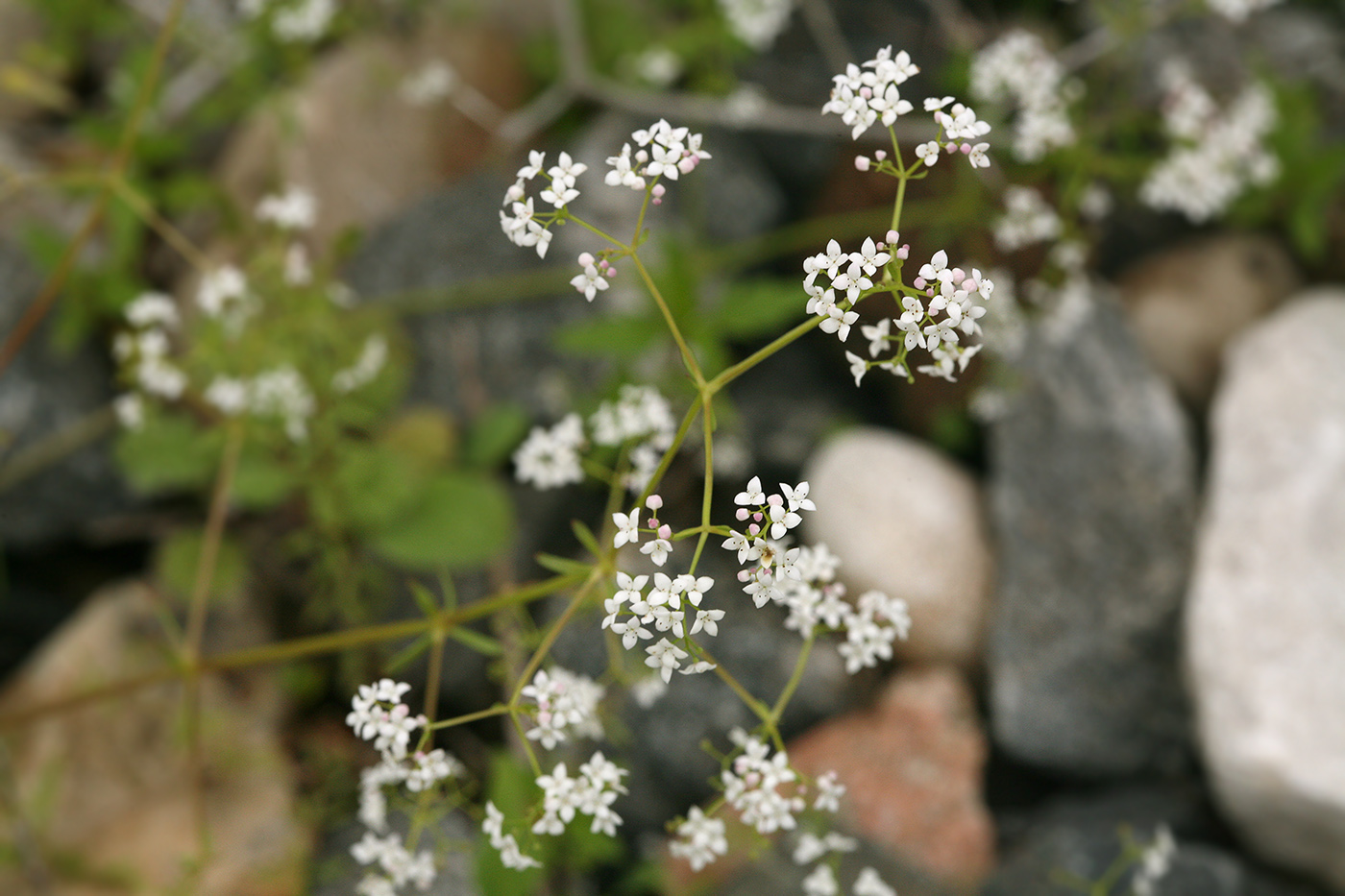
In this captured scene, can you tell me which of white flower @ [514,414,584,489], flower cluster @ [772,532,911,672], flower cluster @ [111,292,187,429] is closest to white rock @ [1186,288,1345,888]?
flower cluster @ [772,532,911,672]

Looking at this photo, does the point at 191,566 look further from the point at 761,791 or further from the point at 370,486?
the point at 761,791

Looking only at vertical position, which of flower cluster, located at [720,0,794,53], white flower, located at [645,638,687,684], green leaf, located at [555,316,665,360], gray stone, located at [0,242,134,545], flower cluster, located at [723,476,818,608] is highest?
flower cluster, located at [723,476,818,608]

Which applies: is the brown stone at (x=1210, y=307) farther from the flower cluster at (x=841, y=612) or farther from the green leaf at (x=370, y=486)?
the green leaf at (x=370, y=486)

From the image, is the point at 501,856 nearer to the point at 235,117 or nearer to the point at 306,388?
the point at 306,388

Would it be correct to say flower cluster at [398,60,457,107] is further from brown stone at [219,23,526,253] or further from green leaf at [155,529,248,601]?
green leaf at [155,529,248,601]

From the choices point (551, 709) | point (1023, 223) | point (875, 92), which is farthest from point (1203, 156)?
point (551, 709)

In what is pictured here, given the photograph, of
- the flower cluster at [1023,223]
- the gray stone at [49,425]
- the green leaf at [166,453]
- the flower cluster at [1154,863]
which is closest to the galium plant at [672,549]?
the flower cluster at [1154,863]

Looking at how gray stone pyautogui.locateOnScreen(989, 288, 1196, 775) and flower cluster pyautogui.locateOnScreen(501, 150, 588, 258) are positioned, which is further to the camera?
gray stone pyautogui.locateOnScreen(989, 288, 1196, 775)
